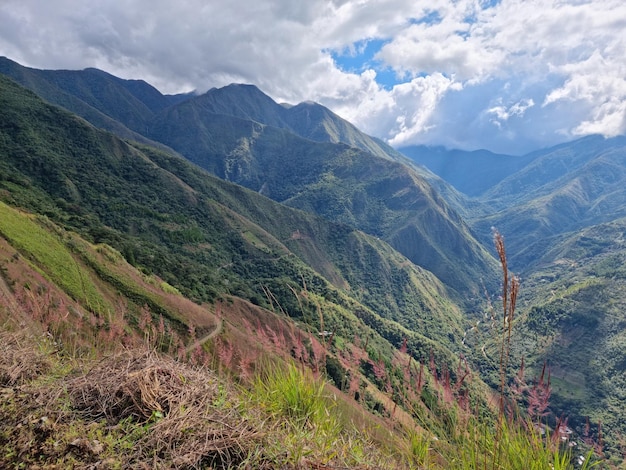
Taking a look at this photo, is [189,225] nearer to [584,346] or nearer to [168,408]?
[168,408]

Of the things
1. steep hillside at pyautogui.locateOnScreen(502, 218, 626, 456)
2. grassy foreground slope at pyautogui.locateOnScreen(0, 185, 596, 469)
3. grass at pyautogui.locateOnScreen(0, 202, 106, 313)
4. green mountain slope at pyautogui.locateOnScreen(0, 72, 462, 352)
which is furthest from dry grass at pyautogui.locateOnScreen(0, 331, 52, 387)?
steep hillside at pyautogui.locateOnScreen(502, 218, 626, 456)

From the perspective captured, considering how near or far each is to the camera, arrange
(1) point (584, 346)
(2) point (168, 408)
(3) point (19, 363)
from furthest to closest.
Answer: (1) point (584, 346) < (3) point (19, 363) < (2) point (168, 408)

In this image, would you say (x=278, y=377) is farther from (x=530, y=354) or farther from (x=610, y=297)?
(x=610, y=297)

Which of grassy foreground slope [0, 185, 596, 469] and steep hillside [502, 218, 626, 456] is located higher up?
grassy foreground slope [0, 185, 596, 469]

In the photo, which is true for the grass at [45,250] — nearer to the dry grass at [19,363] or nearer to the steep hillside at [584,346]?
the dry grass at [19,363]

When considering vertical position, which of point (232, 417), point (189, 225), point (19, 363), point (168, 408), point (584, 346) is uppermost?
point (232, 417)

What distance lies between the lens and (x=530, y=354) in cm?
12262

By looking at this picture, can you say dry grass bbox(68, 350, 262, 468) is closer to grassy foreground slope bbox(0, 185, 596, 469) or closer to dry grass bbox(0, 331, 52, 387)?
grassy foreground slope bbox(0, 185, 596, 469)

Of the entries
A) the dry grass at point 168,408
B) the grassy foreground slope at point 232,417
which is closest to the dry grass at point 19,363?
the grassy foreground slope at point 232,417

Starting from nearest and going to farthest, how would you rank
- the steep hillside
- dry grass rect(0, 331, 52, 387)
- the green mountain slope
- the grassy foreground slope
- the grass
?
the grassy foreground slope
dry grass rect(0, 331, 52, 387)
the grass
the green mountain slope
the steep hillside

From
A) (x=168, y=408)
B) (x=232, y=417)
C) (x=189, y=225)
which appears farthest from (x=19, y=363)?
(x=189, y=225)

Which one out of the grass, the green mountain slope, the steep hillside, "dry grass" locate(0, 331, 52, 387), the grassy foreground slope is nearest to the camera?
the grassy foreground slope

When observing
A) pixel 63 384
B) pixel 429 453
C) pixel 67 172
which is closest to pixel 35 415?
pixel 63 384

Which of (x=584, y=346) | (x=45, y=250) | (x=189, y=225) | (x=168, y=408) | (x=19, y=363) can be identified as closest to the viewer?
(x=168, y=408)
